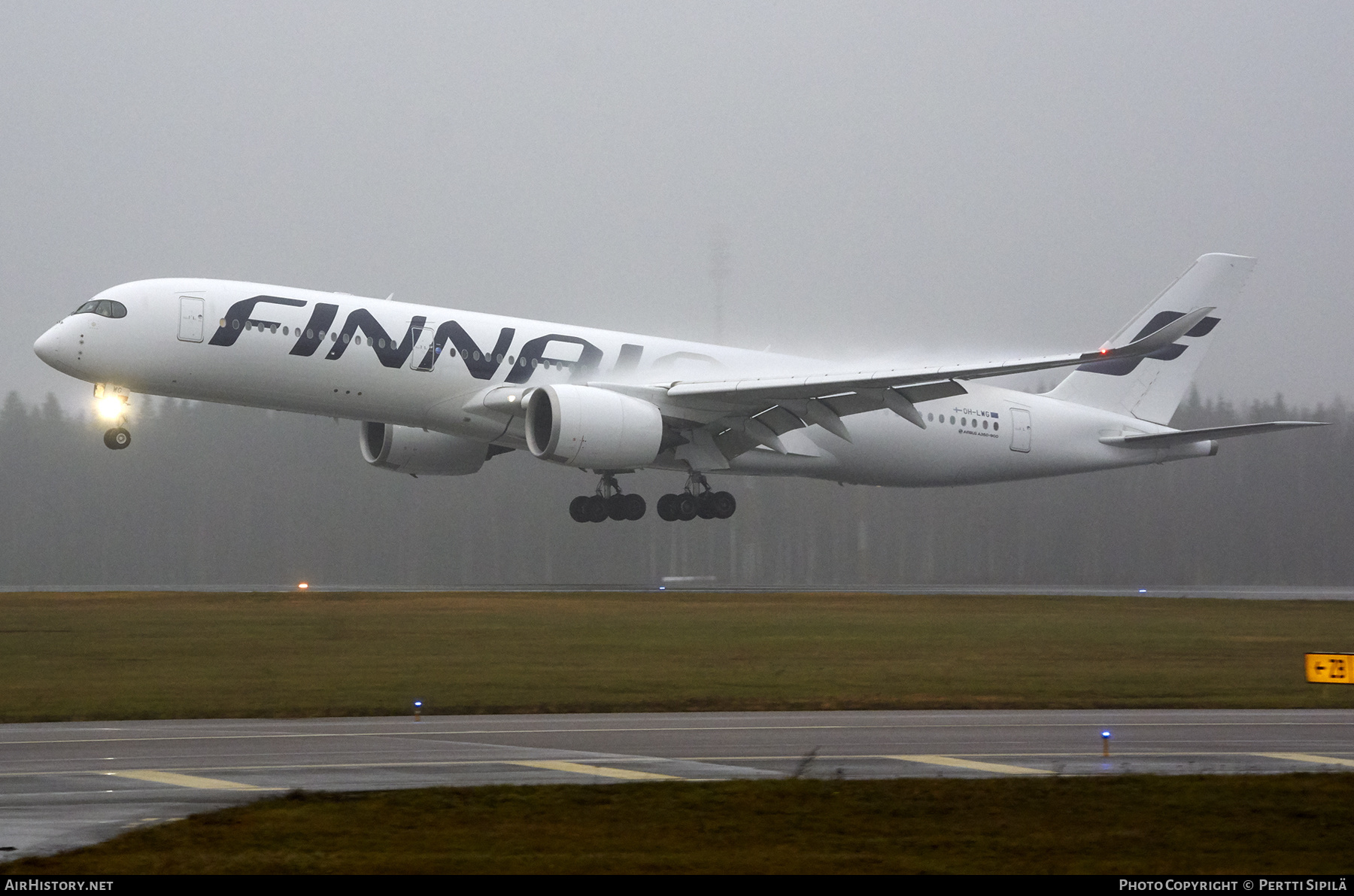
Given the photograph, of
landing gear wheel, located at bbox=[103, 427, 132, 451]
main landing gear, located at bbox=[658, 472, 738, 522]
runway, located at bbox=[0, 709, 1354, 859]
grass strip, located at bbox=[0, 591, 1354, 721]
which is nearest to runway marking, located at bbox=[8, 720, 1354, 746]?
runway, located at bbox=[0, 709, 1354, 859]

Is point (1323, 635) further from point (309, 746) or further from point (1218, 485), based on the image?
point (1218, 485)

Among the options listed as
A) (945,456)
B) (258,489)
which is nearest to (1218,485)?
(945,456)

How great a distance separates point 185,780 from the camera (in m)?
12.5

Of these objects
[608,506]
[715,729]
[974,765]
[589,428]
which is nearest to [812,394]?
[589,428]

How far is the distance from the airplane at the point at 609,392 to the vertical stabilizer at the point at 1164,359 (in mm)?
66

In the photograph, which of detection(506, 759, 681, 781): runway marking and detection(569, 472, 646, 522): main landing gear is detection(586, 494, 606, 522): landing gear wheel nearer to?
detection(569, 472, 646, 522): main landing gear

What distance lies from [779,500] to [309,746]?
187ft

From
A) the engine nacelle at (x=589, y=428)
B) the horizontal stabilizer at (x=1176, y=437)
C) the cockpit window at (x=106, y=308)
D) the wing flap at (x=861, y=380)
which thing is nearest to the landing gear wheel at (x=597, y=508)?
the engine nacelle at (x=589, y=428)

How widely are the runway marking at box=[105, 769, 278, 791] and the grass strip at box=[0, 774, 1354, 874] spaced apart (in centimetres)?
99

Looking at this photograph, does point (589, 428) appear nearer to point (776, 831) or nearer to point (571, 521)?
point (776, 831)

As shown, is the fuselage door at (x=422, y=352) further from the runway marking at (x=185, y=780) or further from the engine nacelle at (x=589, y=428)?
the runway marking at (x=185, y=780)

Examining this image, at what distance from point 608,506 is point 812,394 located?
660cm

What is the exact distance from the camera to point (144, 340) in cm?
3011

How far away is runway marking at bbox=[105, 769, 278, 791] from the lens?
12.0m
